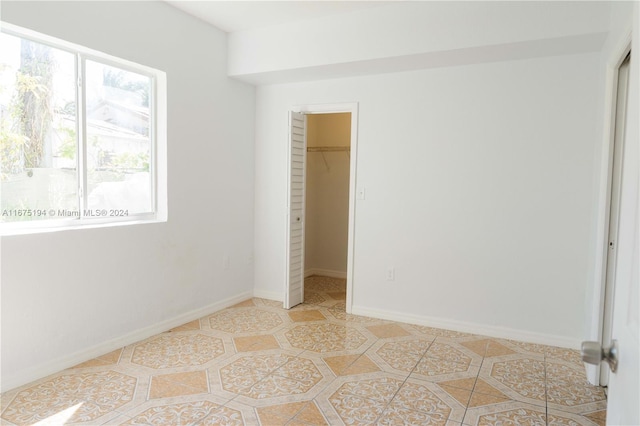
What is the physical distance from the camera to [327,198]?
18.9 feet

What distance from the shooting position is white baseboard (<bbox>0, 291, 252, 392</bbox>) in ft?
8.30

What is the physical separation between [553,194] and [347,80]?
2.07m

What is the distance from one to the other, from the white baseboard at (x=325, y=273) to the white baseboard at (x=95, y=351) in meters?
1.77

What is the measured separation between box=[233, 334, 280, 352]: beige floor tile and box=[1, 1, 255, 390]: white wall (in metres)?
0.70

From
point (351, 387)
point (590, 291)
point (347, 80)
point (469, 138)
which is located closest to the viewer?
point (351, 387)

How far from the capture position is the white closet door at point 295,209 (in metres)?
4.10

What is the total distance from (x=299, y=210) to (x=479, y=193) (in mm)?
1717

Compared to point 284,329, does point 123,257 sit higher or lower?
higher

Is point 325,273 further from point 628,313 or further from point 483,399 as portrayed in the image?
point 628,313

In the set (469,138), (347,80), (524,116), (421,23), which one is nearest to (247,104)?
(347,80)

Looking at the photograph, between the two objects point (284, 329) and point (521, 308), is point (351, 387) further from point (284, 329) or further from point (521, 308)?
point (521, 308)

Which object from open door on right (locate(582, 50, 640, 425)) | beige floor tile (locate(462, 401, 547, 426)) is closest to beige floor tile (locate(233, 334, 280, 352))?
beige floor tile (locate(462, 401, 547, 426))

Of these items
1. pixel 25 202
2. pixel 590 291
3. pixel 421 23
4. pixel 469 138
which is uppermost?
pixel 421 23

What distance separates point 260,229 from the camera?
15.1ft
